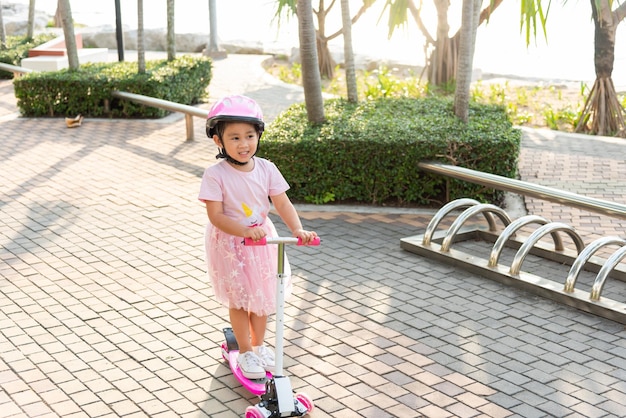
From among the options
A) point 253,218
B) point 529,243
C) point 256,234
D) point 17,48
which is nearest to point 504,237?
point 529,243

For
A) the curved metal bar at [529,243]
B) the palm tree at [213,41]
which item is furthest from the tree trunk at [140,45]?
the curved metal bar at [529,243]

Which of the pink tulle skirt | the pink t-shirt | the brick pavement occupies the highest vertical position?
the pink t-shirt

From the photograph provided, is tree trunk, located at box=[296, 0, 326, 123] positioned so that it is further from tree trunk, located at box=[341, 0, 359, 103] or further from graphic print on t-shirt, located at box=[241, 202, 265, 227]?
Result: graphic print on t-shirt, located at box=[241, 202, 265, 227]

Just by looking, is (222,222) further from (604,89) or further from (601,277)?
(604,89)

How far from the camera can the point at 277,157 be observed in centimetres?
811

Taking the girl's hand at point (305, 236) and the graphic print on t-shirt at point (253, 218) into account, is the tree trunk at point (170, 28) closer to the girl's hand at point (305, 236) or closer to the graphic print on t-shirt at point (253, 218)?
the graphic print on t-shirt at point (253, 218)

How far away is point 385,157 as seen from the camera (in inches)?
311

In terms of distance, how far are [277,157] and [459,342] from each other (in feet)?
11.4

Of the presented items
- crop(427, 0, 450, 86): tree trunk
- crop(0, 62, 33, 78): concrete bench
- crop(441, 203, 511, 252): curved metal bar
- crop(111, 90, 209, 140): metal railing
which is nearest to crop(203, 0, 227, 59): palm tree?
crop(0, 62, 33, 78): concrete bench

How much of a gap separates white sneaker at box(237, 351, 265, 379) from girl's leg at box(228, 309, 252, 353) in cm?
4

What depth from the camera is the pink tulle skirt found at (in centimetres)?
445

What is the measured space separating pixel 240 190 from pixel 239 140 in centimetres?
28

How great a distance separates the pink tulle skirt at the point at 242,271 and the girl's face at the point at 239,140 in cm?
44

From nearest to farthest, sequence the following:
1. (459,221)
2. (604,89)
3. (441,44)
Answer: (459,221) < (604,89) < (441,44)
